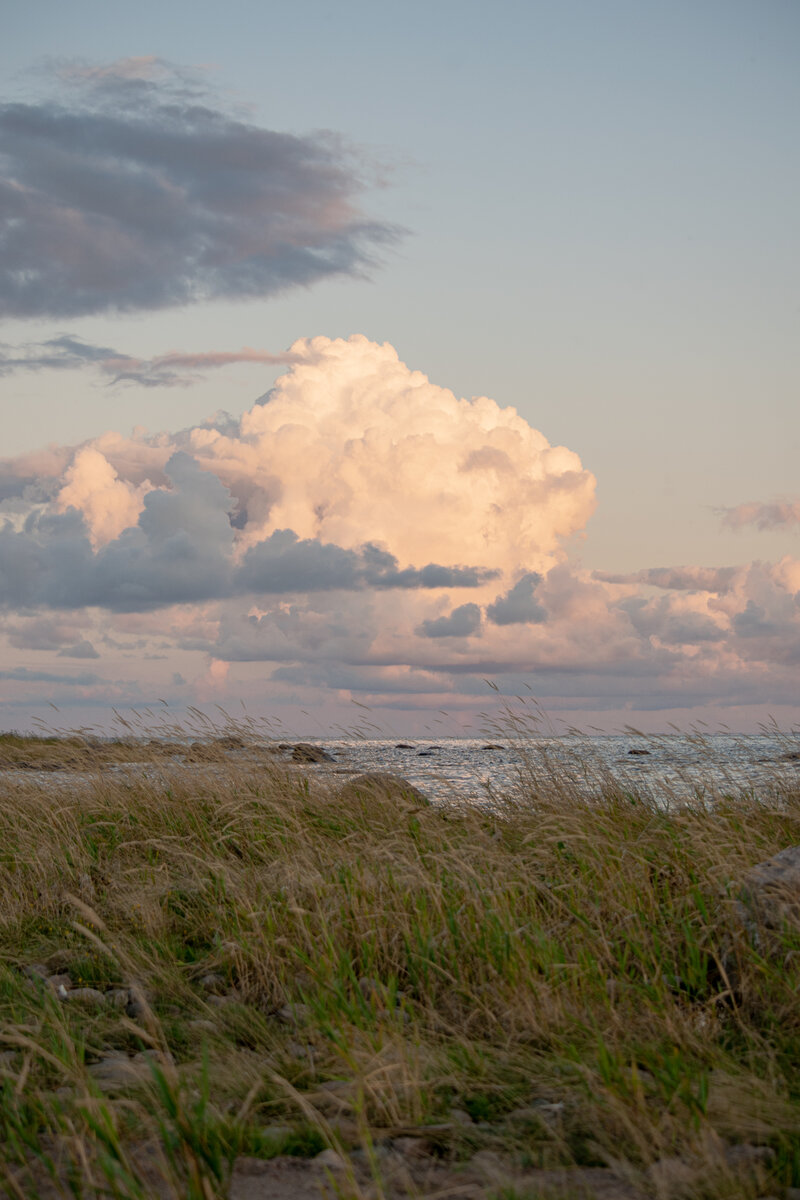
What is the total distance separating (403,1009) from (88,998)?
1920 millimetres

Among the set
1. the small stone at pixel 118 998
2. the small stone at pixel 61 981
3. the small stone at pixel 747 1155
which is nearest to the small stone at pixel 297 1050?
the small stone at pixel 118 998

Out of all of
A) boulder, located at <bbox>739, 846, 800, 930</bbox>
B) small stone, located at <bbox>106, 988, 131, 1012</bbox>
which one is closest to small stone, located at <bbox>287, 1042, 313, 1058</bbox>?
small stone, located at <bbox>106, 988, 131, 1012</bbox>

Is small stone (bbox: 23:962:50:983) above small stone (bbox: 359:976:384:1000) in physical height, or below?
below

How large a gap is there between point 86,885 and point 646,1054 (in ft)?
17.1

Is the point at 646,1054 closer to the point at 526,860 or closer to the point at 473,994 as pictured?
the point at 473,994

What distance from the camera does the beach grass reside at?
314cm

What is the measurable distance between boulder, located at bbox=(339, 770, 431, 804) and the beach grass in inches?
35.9

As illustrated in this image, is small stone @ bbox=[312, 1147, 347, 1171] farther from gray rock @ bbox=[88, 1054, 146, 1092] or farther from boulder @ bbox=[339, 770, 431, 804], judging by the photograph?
boulder @ bbox=[339, 770, 431, 804]

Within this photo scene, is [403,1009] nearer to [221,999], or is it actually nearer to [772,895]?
[221,999]

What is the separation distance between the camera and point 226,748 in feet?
35.9

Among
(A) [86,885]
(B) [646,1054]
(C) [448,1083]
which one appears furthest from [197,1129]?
(A) [86,885]

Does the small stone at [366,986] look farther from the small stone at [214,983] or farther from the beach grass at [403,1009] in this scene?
the small stone at [214,983]

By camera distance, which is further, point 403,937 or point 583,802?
point 583,802

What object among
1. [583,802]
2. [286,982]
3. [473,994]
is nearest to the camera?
[473,994]
